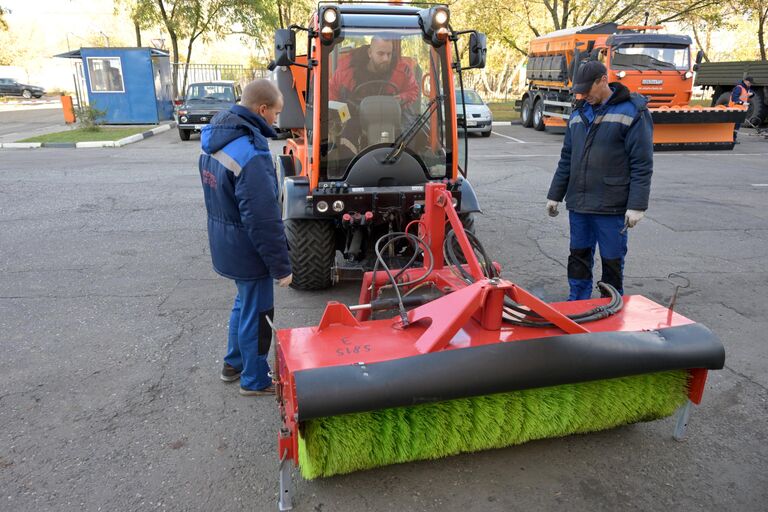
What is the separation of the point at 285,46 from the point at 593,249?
2.78 metres

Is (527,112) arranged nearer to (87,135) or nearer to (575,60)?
(575,60)

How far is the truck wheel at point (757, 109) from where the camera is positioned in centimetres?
1823

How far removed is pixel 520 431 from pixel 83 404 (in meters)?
2.47

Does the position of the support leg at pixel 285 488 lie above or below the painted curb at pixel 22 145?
below

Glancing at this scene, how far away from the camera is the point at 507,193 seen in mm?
8984

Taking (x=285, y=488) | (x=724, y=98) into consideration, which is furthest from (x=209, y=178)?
(x=724, y=98)

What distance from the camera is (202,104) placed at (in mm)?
16469

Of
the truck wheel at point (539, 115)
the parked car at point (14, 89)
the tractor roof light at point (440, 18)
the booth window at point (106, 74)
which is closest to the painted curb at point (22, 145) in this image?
the booth window at point (106, 74)

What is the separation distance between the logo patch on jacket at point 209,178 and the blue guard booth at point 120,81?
18685 millimetres

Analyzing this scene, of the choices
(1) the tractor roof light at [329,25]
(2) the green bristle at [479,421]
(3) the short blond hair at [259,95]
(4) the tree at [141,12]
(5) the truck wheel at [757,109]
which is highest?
(4) the tree at [141,12]

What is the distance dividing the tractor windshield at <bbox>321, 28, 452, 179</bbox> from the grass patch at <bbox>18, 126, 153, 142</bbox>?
1326 cm

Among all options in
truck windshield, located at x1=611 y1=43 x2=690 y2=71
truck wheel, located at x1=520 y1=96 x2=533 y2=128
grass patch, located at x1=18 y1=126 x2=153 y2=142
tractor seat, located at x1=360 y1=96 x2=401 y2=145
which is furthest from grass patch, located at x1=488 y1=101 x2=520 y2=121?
tractor seat, located at x1=360 y1=96 x2=401 y2=145

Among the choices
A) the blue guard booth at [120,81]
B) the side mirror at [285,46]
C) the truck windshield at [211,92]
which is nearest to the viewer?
the side mirror at [285,46]

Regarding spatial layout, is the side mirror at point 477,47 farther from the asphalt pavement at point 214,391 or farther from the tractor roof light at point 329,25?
the asphalt pavement at point 214,391
